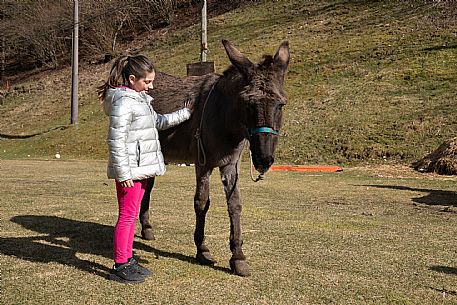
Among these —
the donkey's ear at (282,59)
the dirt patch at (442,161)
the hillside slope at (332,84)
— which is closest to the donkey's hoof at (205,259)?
the donkey's ear at (282,59)

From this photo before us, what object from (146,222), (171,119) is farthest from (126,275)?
(146,222)

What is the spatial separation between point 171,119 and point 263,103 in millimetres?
1196

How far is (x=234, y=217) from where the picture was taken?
527 cm

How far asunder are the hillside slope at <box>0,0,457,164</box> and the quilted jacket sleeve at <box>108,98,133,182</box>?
15415 mm

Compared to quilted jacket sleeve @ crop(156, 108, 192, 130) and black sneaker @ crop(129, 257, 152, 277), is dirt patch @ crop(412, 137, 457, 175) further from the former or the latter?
black sneaker @ crop(129, 257, 152, 277)

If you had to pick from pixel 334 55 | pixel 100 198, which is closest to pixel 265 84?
pixel 100 198

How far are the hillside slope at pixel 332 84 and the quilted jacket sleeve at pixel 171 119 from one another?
14392 millimetres

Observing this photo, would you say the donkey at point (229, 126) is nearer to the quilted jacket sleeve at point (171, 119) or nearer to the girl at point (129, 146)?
the quilted jacket sleeve at point (171, 119)

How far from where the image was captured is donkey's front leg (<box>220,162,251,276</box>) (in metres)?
5.06

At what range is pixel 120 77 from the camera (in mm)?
4953

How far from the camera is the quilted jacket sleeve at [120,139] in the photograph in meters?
4.62

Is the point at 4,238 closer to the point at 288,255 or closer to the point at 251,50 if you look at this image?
the point at 288,255

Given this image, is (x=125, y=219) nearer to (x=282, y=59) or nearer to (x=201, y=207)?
(x=201, y=207)

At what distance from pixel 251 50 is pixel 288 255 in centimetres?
2916
